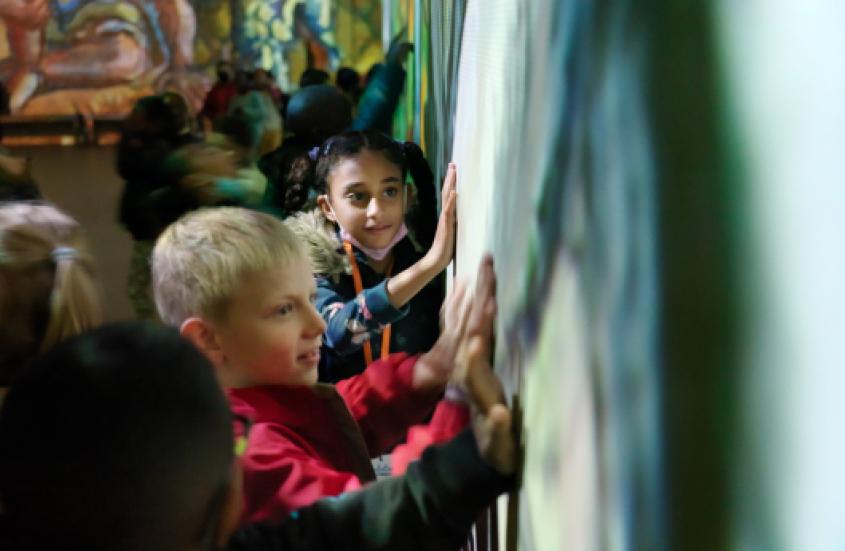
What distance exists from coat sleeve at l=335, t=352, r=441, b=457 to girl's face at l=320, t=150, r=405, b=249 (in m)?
0.75

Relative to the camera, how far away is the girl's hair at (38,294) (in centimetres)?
129

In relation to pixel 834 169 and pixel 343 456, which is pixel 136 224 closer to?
pixel 343 456

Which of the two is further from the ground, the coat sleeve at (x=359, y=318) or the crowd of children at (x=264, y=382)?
the crowd of children at (x=264, y=382)

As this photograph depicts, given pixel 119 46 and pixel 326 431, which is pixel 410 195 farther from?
pixel 119 46

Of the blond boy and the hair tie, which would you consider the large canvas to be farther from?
the hair tie

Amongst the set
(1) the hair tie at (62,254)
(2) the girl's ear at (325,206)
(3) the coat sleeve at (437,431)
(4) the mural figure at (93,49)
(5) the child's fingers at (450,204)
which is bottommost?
(3) the coat sleeve at (437,431)

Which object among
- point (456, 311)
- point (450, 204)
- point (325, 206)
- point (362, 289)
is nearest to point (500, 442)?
point (456, 311)

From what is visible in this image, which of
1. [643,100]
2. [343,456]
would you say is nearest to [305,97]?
[343,456]

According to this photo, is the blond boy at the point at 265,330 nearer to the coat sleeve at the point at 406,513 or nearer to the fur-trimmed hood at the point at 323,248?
the coat sleeve at the point at 406,513

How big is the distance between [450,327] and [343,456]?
0.22 m

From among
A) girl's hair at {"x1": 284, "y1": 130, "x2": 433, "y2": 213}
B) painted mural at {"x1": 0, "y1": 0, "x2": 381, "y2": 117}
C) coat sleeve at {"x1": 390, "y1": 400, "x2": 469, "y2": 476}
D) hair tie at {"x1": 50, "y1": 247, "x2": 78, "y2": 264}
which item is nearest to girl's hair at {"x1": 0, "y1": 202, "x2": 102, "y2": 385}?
hair tie at {"x1": 50, "y1": 247, "x2": 78, "y2": 264}

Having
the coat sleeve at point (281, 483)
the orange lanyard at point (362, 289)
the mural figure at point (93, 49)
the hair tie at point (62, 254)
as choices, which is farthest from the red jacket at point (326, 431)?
the mural figure at point (93, 49)

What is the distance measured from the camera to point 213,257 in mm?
1223

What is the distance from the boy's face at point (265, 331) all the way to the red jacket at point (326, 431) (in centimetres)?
3
